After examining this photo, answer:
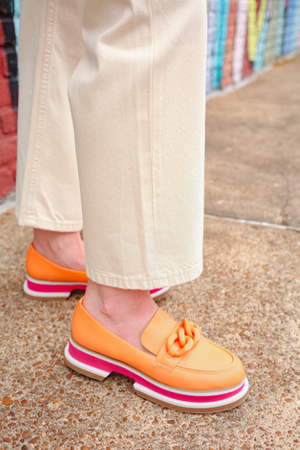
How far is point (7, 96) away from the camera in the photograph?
169 cm

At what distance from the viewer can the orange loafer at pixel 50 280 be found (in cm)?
110

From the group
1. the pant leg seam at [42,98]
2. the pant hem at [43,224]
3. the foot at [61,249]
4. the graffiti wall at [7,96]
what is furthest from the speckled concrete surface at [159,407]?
the graffiti wall at [7,96]

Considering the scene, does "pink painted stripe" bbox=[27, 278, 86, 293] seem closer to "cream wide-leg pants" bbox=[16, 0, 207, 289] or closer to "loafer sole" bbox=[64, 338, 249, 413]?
"loafer sole" bbox=[64, 338, 249, 413]

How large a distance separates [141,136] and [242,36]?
15.6 ft

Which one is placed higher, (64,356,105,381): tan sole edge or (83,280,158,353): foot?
(83,280,158,353): foot

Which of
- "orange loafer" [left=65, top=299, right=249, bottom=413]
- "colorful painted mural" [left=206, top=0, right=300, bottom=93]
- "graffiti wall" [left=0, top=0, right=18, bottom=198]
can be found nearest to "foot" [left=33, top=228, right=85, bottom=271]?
"orange loafer" [left=65, top=299, right=249, bottom=413]

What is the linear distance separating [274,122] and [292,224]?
71.2 inches

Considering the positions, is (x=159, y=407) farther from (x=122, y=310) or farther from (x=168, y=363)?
(x=122, y=310)

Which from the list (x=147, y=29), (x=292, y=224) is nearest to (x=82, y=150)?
(x=147, y=29)

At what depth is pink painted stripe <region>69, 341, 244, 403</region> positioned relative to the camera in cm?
79

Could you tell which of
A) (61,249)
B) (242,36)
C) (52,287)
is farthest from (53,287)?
(242,36)

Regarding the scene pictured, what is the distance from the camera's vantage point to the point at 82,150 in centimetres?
73

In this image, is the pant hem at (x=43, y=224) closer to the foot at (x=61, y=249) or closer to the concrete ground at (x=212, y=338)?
the foot at (x=61, y=249)

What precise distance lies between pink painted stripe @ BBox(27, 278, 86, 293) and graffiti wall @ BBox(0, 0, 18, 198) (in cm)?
74
